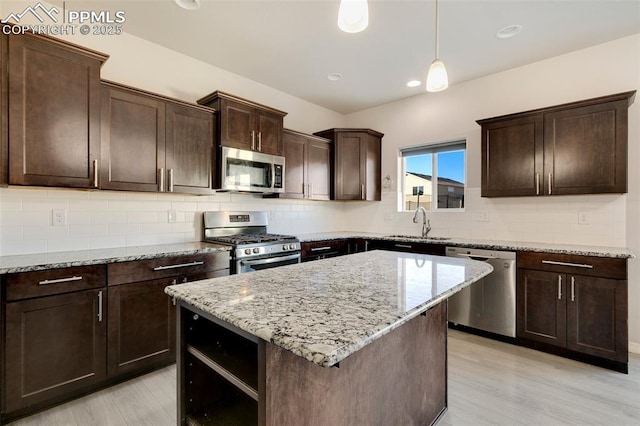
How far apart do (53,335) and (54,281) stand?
13.5 inches

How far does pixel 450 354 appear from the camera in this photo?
271 centimetres

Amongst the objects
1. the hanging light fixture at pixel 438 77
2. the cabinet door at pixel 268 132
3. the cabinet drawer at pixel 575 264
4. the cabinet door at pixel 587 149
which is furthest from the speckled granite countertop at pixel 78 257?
the cabinet door at pixel 587 149

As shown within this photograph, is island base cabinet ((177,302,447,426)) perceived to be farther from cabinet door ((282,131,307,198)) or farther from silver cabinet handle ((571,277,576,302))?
cabinet door ((282,131,307,198))

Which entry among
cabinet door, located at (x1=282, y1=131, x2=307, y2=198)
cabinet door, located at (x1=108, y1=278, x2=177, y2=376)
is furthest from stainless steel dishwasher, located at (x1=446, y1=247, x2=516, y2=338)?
cabinet door, located at (x1=108, y1=278, x2=177, y2=376)

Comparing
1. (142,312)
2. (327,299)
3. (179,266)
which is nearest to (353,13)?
(327,299)

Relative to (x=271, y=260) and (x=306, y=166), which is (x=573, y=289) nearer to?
(x=271, y=260)

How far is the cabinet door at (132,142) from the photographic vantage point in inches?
91.0

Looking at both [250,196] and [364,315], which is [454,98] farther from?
[364,315]

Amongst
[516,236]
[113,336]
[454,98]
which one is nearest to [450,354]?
[516,236]

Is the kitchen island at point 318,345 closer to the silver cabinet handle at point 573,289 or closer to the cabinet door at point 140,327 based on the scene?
the cabinet door at point 140,327

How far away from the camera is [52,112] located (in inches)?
80.2

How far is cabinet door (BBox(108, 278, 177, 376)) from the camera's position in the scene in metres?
2.15

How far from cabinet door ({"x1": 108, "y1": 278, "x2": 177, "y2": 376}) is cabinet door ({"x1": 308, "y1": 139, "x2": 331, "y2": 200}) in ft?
7.10

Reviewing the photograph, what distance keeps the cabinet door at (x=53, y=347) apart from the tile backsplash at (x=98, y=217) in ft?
2.02
